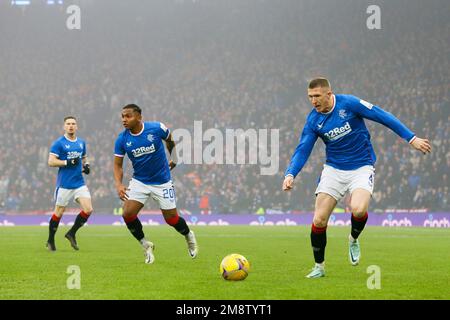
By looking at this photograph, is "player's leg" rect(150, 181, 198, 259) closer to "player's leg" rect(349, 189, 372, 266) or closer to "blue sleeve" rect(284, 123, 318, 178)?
"player's leg" rect(349, 189, 372, 266)

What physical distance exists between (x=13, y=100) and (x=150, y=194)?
1372 inches

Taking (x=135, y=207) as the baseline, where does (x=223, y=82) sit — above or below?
above

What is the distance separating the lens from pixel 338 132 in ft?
31.2

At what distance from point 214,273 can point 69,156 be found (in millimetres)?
5989

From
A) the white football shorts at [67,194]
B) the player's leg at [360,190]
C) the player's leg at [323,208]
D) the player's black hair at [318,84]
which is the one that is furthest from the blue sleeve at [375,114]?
the white football shorts at [67,194]

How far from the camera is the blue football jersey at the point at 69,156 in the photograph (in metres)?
14.7

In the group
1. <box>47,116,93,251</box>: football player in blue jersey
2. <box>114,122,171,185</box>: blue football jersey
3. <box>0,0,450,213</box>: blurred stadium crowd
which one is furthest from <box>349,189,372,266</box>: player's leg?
<box>0,0,450,213</box>: blurred stadium crowd

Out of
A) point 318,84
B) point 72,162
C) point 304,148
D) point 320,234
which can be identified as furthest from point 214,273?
point 72,162

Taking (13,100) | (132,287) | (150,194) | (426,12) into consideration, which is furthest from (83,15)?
(132,287)

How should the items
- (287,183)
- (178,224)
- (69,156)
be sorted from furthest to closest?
(69,156) → (178,224) → (287,183)

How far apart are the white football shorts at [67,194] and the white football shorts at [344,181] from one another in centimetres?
674

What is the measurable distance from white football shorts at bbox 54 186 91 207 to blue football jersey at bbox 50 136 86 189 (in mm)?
83

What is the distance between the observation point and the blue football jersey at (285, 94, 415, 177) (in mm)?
9414

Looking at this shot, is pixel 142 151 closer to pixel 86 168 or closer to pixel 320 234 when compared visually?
pixel 86 168
